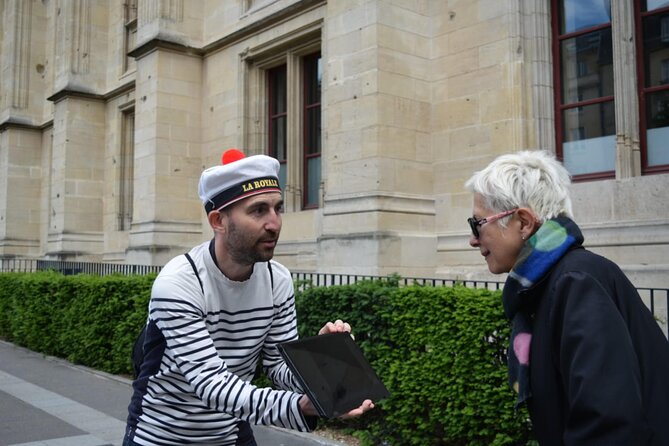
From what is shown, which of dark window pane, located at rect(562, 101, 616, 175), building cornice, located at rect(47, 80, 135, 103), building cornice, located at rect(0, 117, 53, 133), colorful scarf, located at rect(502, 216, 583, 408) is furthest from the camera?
building cornice, located at rect(0, 117, 53, 133)

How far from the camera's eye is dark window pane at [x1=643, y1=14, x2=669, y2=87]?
8.37m

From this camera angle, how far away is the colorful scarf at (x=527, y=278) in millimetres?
1956

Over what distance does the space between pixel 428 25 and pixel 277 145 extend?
4811 millimetres

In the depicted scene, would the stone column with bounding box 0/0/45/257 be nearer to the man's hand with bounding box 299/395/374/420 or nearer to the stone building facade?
the stone building facade

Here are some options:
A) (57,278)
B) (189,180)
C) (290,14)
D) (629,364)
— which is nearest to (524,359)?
(629,364)

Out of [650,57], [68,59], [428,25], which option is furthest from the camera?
[68,59]

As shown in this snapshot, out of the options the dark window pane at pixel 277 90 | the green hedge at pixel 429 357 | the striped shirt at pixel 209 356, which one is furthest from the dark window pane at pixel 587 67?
the striped shirt at pixel 209 356

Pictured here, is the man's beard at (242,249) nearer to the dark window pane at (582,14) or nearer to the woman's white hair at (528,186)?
the woman's white hair at (528,186)

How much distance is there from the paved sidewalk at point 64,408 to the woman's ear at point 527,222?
4378mm

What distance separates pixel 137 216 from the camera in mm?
15539

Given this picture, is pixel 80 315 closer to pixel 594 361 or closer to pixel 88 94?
pixel 594 361

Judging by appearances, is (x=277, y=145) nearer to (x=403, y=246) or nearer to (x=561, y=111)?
(x=403, y=246)

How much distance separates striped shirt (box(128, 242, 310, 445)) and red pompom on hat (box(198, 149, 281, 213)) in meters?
0.24

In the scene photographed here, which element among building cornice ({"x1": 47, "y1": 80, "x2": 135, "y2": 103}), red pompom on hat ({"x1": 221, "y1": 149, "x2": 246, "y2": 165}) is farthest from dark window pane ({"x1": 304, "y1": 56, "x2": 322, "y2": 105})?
red pompom on hat ({"x1": 221, "y1": 149, "x2": 246, "y2": 165})
